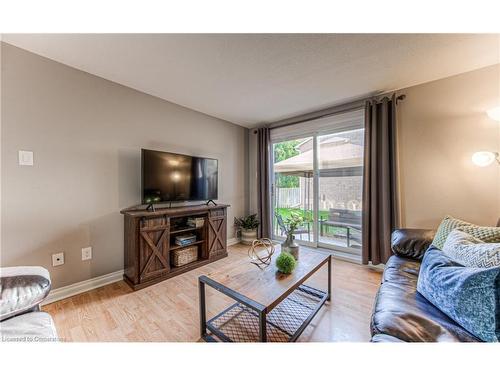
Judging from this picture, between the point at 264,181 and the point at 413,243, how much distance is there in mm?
2252

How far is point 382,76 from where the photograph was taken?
201 centimetres

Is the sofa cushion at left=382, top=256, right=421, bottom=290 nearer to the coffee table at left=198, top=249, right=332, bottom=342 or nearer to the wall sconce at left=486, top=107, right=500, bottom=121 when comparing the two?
the coffee table at left=198, top=249, right=332, bottom=342

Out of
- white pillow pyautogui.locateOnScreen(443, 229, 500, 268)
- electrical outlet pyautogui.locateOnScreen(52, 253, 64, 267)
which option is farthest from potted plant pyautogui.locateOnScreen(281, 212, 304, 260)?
electrical outlet pyautogui.locateOnScreen(52, 253, 64, 267)

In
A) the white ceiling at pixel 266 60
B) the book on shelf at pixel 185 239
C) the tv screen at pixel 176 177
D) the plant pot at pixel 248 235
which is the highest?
the white ceiling at pixel 266 60

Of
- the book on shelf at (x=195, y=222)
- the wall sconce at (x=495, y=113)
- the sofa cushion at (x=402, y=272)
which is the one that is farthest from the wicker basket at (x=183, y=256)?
the wall sconce at (x=495, y=113)

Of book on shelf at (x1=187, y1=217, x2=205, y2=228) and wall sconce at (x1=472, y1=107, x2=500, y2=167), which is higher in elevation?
wall sconce at (x1=472, y1=107, x2=500, y2=167)

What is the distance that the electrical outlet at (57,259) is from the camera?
174 centimetres

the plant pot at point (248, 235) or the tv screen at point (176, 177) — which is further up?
the tv screen at point (176, 177)

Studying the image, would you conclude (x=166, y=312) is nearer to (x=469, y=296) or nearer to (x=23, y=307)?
(x=23, y=307)

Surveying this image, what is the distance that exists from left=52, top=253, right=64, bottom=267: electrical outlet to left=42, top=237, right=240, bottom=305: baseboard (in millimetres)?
226

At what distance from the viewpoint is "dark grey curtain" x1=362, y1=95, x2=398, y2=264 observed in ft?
7.49

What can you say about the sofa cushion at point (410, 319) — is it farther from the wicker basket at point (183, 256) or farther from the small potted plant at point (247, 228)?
the small potted plant at point (247, 228)

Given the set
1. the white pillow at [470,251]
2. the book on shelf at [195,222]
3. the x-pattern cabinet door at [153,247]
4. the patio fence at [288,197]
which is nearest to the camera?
the white pillow at [470,251]

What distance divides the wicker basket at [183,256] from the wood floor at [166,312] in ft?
0.66
